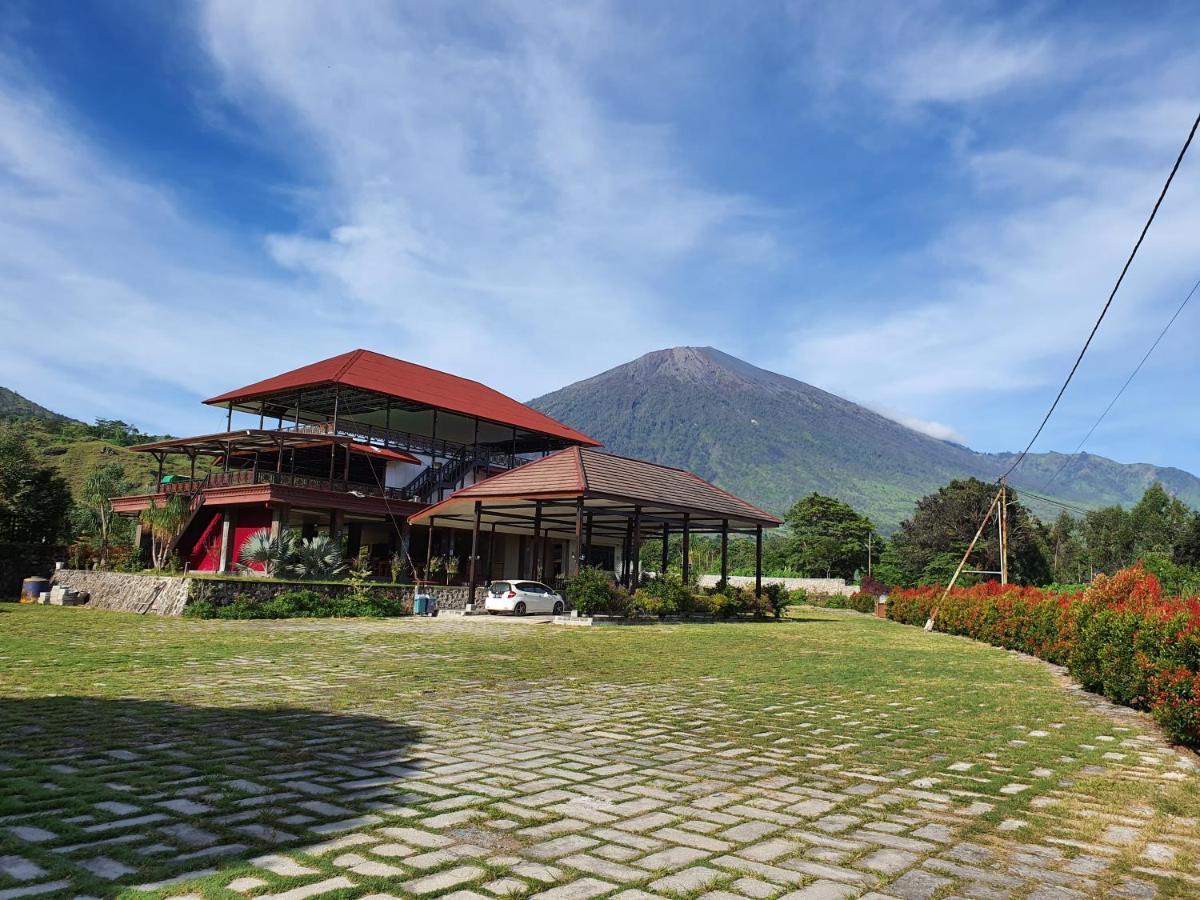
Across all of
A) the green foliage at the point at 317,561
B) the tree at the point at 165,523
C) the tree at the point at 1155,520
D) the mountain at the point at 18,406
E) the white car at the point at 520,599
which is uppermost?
the mountain at the point at 18,406

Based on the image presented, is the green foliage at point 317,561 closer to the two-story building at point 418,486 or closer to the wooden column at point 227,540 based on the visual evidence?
the two-story building at point 418,486

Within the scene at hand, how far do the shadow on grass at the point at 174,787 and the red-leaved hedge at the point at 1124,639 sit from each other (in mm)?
6891

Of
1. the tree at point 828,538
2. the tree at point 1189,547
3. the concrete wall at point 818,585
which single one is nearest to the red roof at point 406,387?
the concrete wall at point 818,585

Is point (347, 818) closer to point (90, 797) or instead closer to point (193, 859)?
point (193, 859)

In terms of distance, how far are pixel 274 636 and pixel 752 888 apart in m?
13.9

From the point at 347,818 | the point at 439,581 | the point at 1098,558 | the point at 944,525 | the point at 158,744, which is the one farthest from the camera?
the point at 1098,558

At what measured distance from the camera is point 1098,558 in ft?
299

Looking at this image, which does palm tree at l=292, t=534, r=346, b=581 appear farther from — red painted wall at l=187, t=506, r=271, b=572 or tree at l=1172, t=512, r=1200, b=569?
tree at l=1172, t=512, r=1200, b=569

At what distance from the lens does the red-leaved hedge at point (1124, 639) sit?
8117 millimetres

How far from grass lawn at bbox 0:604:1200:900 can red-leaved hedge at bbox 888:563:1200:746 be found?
0.41 m

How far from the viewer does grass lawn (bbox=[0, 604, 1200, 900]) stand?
3.71 m

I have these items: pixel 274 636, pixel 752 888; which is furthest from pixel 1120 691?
pixel 274 636

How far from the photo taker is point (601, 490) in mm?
24609

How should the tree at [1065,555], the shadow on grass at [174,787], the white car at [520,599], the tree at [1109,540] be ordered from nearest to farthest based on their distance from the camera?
1. the shadow on grass at [174,787]
2. the white car at [520,599]
3. the tree at [1109,540]
4. the tree at [1065,555]
